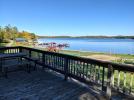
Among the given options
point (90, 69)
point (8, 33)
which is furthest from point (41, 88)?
point (8, 33)

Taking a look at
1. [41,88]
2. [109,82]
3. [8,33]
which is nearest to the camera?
[109,82]

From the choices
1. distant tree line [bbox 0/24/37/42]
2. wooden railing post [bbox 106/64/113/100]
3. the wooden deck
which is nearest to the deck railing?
wooden railing post [bbox 106/64/113/100]

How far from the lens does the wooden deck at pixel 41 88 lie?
154 inches

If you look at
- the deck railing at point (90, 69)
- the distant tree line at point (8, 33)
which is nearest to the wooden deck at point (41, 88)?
the deck railing at point (90, 69)

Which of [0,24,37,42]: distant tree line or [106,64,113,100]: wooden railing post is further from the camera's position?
[0,24,37,42]: distant tree line

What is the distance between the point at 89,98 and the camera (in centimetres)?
385

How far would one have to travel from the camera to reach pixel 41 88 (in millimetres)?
4488

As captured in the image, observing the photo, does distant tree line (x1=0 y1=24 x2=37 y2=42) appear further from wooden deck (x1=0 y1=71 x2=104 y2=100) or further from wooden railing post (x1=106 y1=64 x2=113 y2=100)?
wooden railing post (x1=106 y1=64 x2=113 y2=100)

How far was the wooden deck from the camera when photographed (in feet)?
12.9

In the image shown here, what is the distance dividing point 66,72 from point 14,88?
1.45 meters

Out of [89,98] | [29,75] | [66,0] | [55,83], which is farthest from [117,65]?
[66,0]

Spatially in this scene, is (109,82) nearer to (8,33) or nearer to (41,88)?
(41,88)

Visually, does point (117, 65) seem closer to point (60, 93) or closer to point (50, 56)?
point (60, 93)

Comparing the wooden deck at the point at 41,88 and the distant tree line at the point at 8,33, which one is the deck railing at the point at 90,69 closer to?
the wooden deck at the point at 41,88
